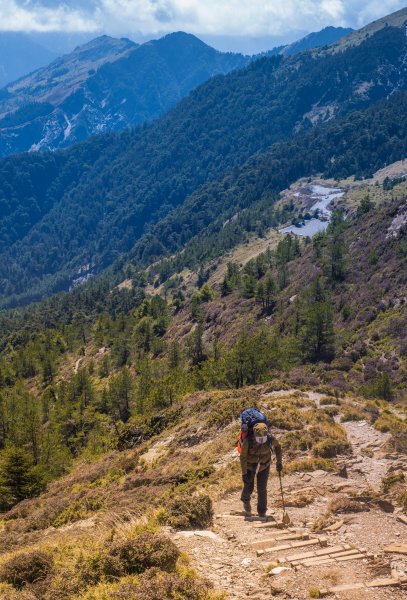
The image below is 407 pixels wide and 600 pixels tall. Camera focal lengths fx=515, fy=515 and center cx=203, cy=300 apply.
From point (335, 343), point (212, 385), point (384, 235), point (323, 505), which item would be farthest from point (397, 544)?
point (384, 235)

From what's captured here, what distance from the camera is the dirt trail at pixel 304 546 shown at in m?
11.7

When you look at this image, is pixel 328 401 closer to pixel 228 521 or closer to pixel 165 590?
pixel 228 521

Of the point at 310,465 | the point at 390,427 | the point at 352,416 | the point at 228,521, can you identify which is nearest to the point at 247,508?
the point at 228,521

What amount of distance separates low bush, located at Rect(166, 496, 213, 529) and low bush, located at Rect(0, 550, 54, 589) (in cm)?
399

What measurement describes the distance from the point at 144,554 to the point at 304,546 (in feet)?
14.0

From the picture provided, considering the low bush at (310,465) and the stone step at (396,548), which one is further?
the low bush at (310,465)

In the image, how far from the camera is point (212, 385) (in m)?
61.7

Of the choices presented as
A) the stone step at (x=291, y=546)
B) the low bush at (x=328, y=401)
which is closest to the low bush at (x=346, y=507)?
the stone step at (x=291, y=546)

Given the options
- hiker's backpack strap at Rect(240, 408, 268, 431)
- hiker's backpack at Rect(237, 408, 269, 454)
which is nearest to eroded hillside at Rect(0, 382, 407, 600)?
hiker's backpack at Rect(237, 408, 269, 454)

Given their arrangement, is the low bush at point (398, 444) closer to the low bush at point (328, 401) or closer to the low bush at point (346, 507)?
the low bush at point (346, 507)

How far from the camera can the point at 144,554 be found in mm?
12844

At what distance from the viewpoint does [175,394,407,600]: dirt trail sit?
11656mm

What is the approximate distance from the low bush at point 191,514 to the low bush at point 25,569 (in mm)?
3993

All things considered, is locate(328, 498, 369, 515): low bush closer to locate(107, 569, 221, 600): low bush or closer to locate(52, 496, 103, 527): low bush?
locate(107, 569, 221, 600): low bush
